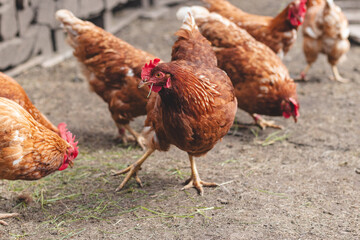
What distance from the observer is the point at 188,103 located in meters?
2.84

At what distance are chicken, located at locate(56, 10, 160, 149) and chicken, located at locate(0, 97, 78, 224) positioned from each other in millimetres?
1010

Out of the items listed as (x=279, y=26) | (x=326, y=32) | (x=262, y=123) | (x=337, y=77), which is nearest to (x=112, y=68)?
(x=262, y=123)

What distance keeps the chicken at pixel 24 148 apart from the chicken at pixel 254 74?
1921 millimetres

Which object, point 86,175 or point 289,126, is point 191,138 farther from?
point 289,126

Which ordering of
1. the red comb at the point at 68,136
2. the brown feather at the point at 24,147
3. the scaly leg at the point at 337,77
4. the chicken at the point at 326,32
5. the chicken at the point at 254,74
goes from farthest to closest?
1. the scaly leg at the point at 337,77
2. the chicken at the point at 326,32
3. the chicken at the point at 254,74
4. the red comb at the point at 68,136
5. the brown feather at the point at 24,147

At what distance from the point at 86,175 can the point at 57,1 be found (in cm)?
370

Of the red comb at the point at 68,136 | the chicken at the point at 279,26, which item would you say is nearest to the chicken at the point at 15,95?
the red comb at the point at 68,136

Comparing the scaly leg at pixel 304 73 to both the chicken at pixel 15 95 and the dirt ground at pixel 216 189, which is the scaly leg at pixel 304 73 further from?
the chicken at pixel 15 95

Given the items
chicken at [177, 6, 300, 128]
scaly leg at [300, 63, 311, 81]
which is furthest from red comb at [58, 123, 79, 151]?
scaly leg at [300, 63, 311, 81]

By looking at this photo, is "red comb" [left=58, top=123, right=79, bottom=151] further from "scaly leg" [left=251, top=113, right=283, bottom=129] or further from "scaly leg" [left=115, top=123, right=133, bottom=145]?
"scaly leg" [left=251, top=113, right=283, bottom=129]

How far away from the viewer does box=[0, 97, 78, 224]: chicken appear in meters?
2.73

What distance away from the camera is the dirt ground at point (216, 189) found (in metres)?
2.86

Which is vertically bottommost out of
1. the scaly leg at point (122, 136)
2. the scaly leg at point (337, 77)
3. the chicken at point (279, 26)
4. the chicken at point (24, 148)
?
the scaly leg at point (122, 136)

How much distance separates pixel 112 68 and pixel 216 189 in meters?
1.62
